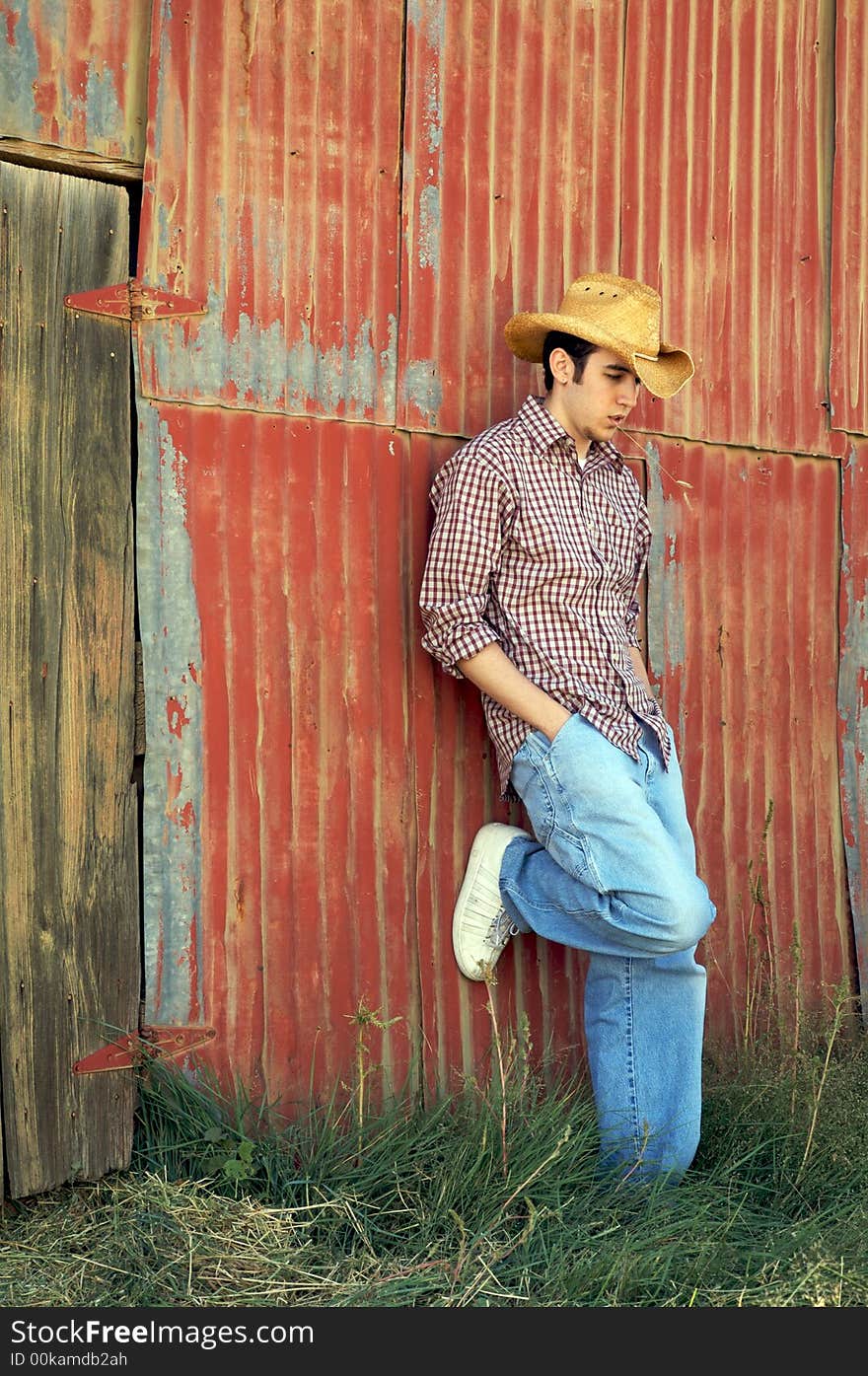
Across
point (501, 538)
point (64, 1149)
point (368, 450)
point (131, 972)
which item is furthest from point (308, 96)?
point (64, 1149)

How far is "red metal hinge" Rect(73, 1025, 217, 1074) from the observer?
3742 mm

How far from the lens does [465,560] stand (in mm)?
3992

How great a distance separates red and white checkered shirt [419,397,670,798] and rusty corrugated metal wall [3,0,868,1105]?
278 mm

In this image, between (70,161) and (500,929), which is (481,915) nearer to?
(500,929)

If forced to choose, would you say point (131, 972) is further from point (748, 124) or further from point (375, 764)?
point (748, 124)

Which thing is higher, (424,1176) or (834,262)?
(834,262)

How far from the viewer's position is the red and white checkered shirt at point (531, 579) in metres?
4.01

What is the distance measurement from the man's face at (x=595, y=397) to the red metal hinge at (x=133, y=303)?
3.51 feet

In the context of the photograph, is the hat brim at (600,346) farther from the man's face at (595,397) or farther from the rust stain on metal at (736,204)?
the rust stain on metal at (736,204)

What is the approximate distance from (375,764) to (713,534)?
160 centimetres

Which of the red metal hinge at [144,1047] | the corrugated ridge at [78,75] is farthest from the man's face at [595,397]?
the red metal hinge at [144,1047]

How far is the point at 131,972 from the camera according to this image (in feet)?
12.5

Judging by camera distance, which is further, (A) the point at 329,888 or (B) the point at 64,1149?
(A) the point at 329,888

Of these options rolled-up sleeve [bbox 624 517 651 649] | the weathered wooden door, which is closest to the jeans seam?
rolled-up sleeve [bbox 624 517 651 649]
